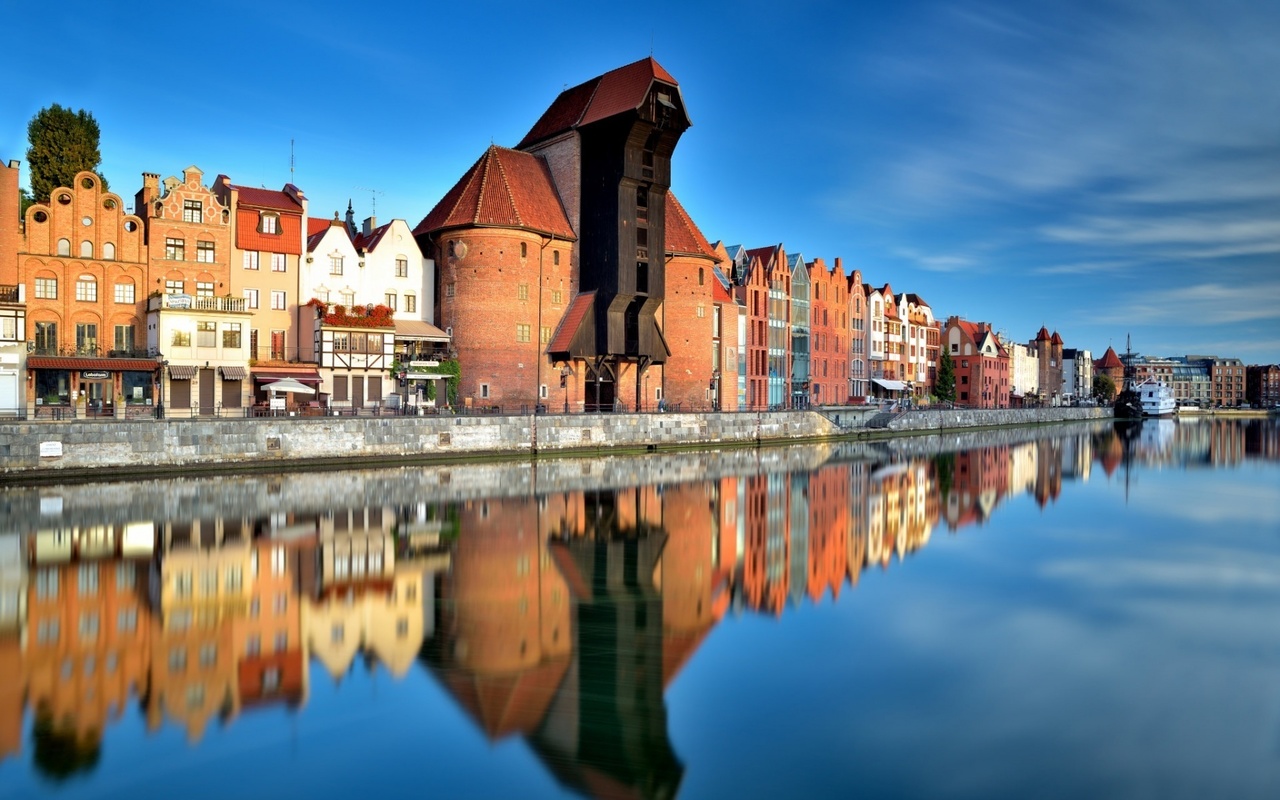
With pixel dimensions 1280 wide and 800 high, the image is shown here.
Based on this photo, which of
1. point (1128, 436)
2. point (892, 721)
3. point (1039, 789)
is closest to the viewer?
point (1039, 789)

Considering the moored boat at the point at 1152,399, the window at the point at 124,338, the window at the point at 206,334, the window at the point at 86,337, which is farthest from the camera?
the moored boat at the point at 1152,399

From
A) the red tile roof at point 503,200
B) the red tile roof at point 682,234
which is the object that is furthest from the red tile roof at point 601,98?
the red tile roof at point 682,234

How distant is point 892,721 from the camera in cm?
1218

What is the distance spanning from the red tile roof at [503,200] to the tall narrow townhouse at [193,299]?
12.9m

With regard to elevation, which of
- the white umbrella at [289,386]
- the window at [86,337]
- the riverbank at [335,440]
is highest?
the window at [86,337]

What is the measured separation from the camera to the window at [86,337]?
42.8 metres

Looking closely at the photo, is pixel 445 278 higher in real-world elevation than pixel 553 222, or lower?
lower

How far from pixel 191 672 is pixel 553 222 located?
4482 centimetres

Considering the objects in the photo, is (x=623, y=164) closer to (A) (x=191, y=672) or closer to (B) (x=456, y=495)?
(B) (x=456, y=495)

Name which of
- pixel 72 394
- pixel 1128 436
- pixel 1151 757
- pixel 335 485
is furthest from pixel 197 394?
pixel 1128 436

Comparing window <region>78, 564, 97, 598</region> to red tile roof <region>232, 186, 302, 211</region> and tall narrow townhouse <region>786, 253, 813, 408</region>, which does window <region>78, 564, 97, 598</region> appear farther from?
tall narrow townhouse <region>786, 253, 813, 408</region>

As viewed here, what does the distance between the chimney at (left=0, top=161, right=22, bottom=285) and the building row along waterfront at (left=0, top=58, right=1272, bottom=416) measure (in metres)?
0.07

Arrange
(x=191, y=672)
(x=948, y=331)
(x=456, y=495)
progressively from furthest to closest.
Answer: (x=948, y=331), (x=456, y=495), (x=191, y=672)

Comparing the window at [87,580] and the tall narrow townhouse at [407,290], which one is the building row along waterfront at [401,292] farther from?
the window at [87,580]
